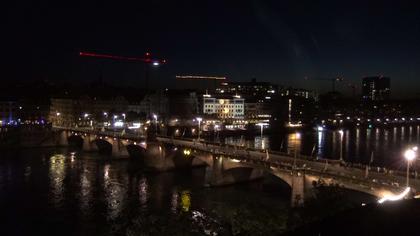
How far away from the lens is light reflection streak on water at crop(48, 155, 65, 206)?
4638cm

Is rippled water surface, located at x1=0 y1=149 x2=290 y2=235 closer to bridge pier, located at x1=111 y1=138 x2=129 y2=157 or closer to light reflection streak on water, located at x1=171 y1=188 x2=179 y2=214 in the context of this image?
light reflection streak on water, located at x1=171 y1=188 x2=179 y2=214

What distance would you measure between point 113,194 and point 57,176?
541 inches

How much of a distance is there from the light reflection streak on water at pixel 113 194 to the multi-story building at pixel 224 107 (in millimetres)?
97550

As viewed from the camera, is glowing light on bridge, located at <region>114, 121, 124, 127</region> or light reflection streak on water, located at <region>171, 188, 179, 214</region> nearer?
light reflection streak on water, located at <region>171, 188, 179, 214</region>

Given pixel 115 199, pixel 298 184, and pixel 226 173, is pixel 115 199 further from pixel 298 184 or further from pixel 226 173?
pixel 298 184

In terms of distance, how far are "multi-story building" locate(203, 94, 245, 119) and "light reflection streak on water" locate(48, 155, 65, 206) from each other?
83199mm

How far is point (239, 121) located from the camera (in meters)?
160

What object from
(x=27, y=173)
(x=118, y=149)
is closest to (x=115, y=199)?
(x=27, y=173)

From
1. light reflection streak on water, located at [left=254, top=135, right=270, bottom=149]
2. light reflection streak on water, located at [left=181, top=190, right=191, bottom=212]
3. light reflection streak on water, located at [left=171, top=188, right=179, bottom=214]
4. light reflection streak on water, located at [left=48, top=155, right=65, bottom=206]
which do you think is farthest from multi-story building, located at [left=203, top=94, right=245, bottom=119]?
light reflection streak on water, located at [left=181, top=190, right=191, bottom=212]

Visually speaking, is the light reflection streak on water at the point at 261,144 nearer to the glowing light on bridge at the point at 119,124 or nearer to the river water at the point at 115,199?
the river water at the point at 115,199

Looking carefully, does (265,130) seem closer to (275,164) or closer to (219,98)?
(219,98)

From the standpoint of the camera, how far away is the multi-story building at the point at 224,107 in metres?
157

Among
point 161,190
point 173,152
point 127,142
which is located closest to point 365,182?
point 161,190

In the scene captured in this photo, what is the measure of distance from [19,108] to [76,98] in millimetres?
20338
